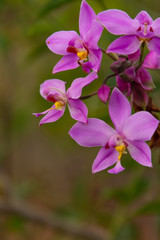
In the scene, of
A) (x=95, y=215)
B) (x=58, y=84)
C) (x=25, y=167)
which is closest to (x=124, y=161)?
(x=95, y=215)

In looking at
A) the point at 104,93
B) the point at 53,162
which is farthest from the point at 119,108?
the point at 53,162

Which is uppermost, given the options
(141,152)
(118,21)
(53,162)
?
(118,21)

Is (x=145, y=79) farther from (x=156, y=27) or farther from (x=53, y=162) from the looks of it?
(x=53, y=162)

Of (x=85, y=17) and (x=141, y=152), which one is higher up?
(x=85, y=17)

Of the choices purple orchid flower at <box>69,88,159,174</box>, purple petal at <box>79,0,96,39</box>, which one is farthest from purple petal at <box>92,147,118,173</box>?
purple petal at <box>79,0,96,39</box>

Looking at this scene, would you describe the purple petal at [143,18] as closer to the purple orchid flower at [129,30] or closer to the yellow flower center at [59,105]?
the purple orchid flower at [129,30]

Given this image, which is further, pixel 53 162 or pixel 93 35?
pixel 53 162

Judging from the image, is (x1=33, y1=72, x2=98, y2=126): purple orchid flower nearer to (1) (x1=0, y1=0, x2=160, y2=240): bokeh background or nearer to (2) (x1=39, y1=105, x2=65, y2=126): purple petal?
(2) (x1=39, y1=105, x2=65, y2=126): purple petal

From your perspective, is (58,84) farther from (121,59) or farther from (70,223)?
(70,223)
